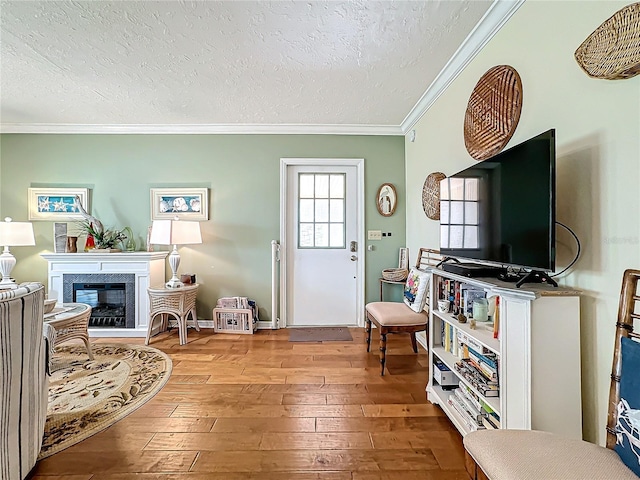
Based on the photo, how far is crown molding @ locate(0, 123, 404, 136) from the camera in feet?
11.8

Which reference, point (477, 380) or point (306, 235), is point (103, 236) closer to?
point (306, 235)

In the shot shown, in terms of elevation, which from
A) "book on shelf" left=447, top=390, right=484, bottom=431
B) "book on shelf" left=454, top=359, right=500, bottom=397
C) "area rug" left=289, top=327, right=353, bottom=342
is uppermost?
"book on shelf" left=454, top=359, right=500, bottom=397

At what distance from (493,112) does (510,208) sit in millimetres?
795

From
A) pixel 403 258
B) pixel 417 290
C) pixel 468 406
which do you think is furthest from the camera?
pixel 403 258

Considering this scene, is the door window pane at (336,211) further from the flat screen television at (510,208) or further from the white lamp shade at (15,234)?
the white lamp shade at (15,234)

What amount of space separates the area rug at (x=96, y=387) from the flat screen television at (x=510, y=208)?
237 cm

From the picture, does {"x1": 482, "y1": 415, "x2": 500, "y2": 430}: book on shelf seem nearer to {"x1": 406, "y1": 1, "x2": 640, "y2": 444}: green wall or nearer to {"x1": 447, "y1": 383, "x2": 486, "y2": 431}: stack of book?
{"x1": 447, "y1": 383, "x2": 486, "y2": 431}: stack of book

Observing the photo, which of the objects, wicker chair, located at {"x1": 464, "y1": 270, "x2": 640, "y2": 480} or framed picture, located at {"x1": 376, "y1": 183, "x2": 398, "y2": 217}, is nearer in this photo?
wicker chair, located at {"x1": 464, "y1": 270, "x2": 640, "y2": 480}

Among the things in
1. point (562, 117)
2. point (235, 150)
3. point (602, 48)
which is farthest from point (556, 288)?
point (235, 150)

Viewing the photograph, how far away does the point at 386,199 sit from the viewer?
3.74 metres

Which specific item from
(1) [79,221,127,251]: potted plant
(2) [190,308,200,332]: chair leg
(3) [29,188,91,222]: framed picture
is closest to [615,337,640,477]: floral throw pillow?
(2) [190,308,200,332]: chair leg

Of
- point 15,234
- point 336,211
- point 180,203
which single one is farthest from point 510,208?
point 15,234

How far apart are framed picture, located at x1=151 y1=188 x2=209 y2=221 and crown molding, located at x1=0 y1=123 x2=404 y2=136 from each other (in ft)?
2.33

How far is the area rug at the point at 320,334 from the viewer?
3.28 m
